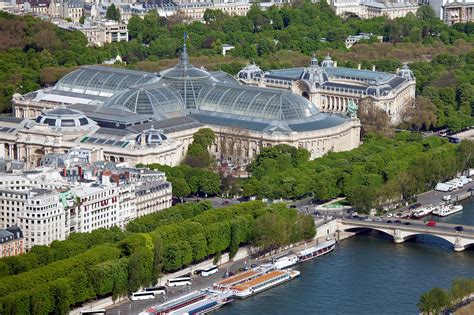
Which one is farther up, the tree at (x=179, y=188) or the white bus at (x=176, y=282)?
the tree at (x=179, y=188)

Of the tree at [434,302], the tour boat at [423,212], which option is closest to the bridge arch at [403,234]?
the tour boat at [423,212]

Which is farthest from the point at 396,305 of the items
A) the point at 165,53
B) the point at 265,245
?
the point at 165,53

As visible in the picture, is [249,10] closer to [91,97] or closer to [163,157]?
[91,97]

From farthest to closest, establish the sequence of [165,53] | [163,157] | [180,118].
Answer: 1. [165,53]
2. [180,118]
3. [163,157]

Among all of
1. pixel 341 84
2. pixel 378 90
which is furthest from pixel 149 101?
pixel 378 90

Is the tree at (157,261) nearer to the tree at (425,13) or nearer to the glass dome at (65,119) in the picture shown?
the glass dome at (65,119)

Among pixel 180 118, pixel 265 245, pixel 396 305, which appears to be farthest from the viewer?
pixel 180 118
